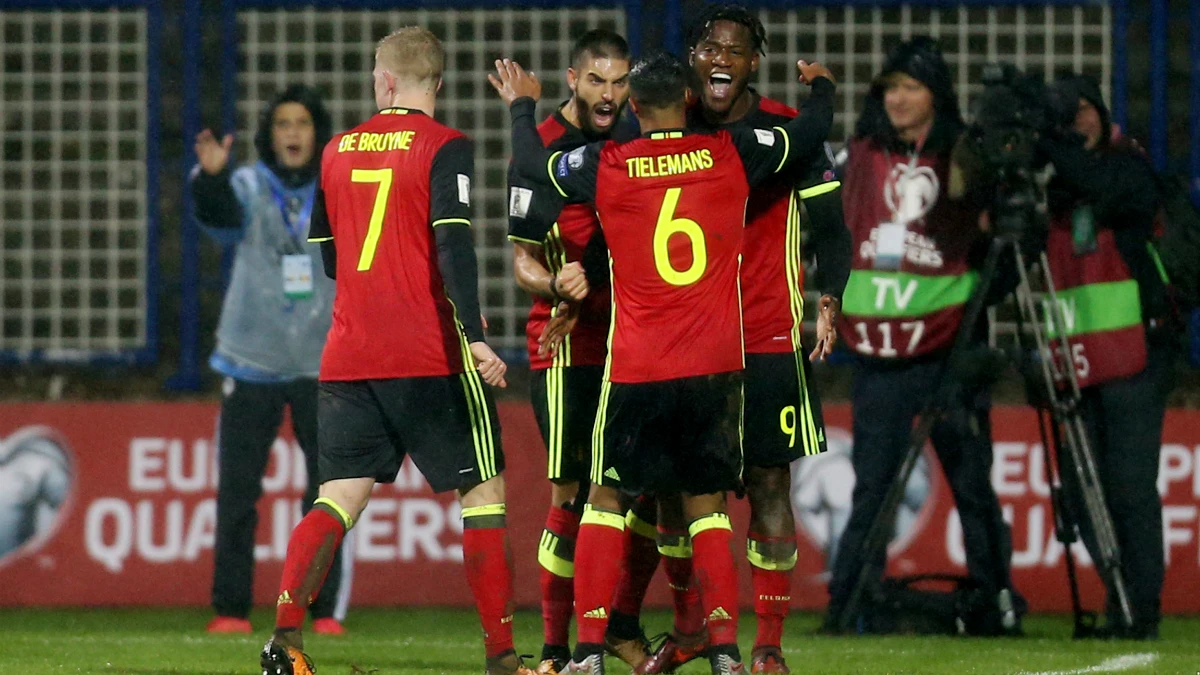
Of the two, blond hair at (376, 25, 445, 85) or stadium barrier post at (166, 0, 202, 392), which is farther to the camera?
stadium barrier post at (166, 0, 202, 392)

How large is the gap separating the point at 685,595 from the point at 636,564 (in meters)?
0.22

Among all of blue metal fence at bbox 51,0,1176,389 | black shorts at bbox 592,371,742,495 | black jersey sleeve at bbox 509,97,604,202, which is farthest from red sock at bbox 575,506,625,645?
blue metal fence at bbox 51,0,1176,389

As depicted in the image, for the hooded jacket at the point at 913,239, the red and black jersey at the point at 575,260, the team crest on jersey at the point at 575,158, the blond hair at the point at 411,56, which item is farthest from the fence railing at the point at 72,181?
the team crest on jersey at the point at 575,158

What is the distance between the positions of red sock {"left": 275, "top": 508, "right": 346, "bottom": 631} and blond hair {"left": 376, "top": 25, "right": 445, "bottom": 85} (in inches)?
51.9

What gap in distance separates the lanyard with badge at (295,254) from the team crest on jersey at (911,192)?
2.40 meters

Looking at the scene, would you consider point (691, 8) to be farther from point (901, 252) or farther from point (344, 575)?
point (344, 575)

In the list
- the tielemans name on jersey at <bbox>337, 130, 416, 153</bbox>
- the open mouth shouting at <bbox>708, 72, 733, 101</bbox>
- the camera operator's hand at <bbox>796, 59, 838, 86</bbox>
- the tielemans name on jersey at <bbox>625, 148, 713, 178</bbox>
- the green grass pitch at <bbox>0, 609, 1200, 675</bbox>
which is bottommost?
the green grass pitch at <bbox>0, 609, 1200, 675</bbox>

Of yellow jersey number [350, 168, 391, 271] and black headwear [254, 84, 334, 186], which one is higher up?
black headwear [254, 84, 334, 186]

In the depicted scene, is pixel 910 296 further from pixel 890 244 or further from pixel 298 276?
pixel 298 276

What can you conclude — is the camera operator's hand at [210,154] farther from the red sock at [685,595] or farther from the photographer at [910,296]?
the red sock at [685,595]

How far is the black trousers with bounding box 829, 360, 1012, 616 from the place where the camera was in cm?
905

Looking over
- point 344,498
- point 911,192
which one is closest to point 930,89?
point 911,192

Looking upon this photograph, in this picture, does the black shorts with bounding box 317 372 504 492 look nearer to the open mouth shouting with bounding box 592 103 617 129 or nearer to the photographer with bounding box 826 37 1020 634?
the open mouth shouting with bounding box 592 103 617 129

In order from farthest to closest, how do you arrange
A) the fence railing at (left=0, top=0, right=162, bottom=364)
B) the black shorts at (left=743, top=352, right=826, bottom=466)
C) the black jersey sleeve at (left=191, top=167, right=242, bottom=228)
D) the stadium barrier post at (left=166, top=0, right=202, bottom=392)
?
the fence railing at (left=0, top=0, right=162, bottom=364) → the stadium barrier post at (left=166, top=0, right=202, bottom=392) → the black jersey sleeve at (left=191, top=167, right=242, bottom=228) → the black shorts at (left=743, top=352, right=826, bottom=466)
